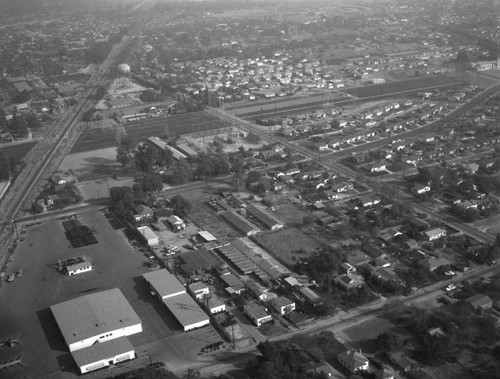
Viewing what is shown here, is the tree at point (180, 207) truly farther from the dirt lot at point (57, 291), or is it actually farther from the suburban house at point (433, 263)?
the suburban house at point (433, 263)

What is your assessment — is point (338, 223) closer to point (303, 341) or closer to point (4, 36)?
point (303, 341)

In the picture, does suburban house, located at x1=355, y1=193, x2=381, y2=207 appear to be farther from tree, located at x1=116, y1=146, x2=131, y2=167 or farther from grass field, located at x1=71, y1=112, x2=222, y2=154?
grass field, located at x1=71, y1=112, x2=222, y2=154

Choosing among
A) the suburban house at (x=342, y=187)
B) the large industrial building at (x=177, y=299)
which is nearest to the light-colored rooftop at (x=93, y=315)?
the large industrial building at (x=177, y=299)

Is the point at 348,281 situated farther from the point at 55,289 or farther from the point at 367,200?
the point at 55,289

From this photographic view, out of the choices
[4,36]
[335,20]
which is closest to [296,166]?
[335,20]

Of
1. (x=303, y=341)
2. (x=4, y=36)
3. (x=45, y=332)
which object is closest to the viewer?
(x=303, y=341)
